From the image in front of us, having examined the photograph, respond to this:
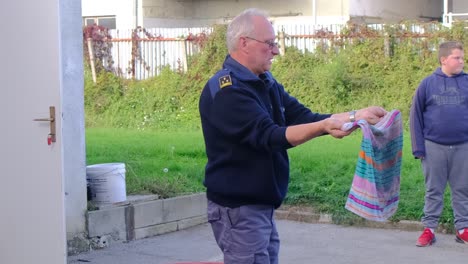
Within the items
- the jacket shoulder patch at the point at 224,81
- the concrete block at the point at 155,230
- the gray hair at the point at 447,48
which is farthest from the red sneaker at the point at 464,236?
the jacket shoulder patch at the point at 224,81

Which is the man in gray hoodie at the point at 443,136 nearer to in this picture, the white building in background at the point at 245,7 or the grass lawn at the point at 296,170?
the grass lawn at the point at 296,170

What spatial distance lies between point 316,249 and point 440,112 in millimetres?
1842

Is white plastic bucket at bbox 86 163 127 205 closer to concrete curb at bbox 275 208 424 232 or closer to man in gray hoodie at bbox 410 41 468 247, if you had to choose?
concrete curb at bbox 275 208 424 232

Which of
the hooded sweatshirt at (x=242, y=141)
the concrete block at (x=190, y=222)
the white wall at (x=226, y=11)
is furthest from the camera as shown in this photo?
the white wall at (x=226, y=11)

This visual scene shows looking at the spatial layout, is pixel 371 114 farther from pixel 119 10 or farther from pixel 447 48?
pixel 119 10

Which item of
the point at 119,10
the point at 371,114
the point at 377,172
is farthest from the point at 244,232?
the point at 119,10

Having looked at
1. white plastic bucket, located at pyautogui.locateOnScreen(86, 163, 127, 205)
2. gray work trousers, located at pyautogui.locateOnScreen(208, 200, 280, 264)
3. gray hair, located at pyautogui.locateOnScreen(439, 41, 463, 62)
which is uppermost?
gray hair, located at pyautogui.locateOnScreen(439, 41, 463, 62)

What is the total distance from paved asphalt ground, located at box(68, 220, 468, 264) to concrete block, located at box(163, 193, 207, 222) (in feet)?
0.60

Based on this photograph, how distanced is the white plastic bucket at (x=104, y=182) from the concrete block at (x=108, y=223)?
0.65 feet

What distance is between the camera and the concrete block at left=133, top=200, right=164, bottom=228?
8.83 meters

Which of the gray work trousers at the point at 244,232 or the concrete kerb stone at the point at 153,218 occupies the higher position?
the gray work trousers at the point at 244,232

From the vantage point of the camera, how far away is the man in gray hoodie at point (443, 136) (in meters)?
8.34

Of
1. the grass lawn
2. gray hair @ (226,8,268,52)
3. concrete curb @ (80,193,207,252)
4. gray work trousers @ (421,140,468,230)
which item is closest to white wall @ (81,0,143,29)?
the grass lawn

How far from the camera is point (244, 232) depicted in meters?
4.33
